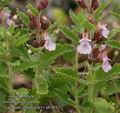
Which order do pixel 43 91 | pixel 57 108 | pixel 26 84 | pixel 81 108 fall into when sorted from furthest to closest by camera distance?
pixel 26 84, pixel 57 108, pixel 81 108, pixel 43 91

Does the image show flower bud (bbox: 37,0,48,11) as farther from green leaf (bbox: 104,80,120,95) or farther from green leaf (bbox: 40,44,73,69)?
green leaf (bbox: 104,80,120,95)

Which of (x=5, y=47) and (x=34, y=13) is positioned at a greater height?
(x=34, y=13)

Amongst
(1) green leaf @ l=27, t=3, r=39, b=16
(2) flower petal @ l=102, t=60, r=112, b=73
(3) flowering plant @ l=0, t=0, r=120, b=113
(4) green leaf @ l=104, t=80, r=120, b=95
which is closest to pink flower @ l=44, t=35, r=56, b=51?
(3) flowering plant @ l=0, t=0, r=120, b=113

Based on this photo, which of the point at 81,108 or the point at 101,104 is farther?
the point at 81,108

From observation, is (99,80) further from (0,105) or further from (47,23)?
(0,105)

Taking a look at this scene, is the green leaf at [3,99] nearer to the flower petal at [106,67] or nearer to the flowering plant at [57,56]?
the flowering plant at [57,56]

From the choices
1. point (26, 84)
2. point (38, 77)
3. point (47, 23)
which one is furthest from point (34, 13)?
point (26, 84)

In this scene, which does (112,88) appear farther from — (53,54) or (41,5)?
(41,5)
